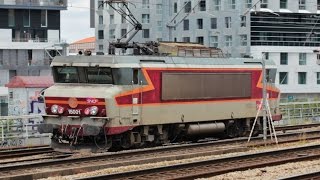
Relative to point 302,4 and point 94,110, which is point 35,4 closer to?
point 302,4

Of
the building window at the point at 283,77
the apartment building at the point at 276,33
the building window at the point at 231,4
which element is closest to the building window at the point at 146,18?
the apartment building at the point at 276,33

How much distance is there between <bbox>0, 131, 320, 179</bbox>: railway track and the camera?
15945 millimetres

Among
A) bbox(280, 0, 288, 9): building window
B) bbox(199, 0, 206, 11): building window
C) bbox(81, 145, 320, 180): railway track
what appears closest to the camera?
bbox(81, 145, 320, 180): railway track

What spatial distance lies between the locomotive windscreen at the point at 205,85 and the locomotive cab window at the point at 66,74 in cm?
282

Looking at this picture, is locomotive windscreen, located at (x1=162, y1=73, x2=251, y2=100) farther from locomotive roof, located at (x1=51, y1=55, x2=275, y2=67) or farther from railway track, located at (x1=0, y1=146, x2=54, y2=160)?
railway track, located at (x1=0, y1=146, x2=54, y2=160)

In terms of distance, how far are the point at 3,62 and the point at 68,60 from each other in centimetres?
4989

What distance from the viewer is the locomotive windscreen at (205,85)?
2202cm

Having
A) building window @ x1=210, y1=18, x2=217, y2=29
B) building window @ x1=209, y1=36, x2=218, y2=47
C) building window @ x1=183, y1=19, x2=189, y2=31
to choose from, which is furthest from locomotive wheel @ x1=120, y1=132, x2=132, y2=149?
building window @ x1=183, y1=19, x2=189, y2=31

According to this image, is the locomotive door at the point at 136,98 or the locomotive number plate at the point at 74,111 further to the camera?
the locomotive door at the point at 136,98

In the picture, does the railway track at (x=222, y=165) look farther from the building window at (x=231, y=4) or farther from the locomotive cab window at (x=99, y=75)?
the building window at (x=231, y=4)

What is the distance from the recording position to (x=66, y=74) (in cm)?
2158

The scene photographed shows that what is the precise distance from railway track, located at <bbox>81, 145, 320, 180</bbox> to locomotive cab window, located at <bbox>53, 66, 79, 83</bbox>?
6146 millimetres

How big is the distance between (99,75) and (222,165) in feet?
18.3

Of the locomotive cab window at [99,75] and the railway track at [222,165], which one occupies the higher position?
the locomotive cab window at [99,75]
